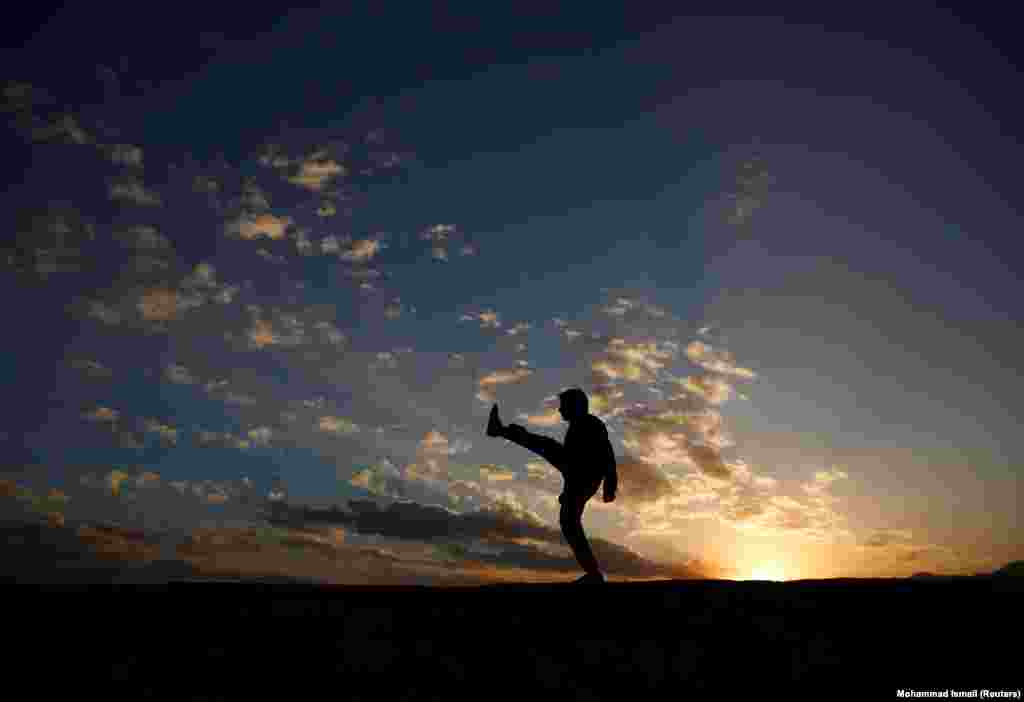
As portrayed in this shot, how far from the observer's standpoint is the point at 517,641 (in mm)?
7168

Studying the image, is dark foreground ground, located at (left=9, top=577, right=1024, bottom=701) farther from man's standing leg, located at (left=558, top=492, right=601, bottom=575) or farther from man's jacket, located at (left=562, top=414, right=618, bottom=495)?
man's jacket, located at (left=562, top=414, right=618, bottom=495)

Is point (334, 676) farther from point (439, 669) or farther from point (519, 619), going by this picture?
point (519, 619)

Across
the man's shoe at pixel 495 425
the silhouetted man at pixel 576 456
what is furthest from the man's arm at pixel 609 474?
the man's shoe at pixel 495 425

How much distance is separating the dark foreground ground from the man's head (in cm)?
264

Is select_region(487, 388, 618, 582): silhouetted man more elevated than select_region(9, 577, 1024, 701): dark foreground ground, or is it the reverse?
select_region(487, 388, 618, 582): silhouetted man

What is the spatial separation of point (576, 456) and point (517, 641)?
353cm

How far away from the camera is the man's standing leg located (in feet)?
32.2

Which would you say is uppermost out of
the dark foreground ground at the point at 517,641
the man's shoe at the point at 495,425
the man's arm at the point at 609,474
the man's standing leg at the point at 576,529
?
the man's shoe at the point at 495,425

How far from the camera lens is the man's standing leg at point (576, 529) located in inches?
387

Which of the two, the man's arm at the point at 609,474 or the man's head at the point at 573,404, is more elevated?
the man's head at the point at 573,404

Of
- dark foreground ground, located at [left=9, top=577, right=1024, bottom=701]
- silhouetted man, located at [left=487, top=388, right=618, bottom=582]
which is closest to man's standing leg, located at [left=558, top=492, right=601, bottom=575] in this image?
silhouetted man, located at [left=487, top=388, right=618, bottom=582]

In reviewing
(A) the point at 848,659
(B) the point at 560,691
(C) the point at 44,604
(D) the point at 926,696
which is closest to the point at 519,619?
(B) the point at 560,691

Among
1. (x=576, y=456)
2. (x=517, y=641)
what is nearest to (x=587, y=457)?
(x=576, y=456)

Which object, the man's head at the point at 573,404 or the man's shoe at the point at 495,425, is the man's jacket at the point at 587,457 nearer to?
the man's head at the point at 573,404
